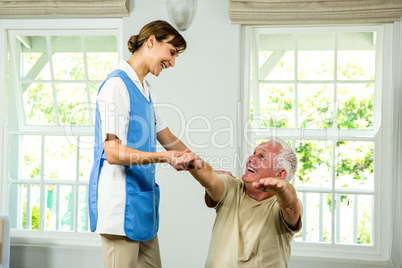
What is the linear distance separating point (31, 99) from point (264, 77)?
202 cm

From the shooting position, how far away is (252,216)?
7.11 feet

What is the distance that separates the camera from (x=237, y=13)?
3.52m

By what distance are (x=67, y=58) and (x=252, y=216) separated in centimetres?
255

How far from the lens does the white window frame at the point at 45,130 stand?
382cm

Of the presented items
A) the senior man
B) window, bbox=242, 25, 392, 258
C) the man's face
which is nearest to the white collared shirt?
the senior man

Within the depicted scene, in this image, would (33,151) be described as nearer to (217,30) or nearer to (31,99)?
(31,99)

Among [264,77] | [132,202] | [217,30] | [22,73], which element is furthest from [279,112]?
[22,73]

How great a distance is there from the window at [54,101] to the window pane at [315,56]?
147 cm

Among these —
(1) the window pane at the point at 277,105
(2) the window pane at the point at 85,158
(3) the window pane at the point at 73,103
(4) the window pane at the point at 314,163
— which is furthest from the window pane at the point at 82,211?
(4) the window pane at the point at 314,163

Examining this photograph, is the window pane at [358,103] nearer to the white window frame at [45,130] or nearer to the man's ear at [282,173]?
the man's ear at [282,173]

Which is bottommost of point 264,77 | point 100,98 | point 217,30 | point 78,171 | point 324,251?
point 324,251

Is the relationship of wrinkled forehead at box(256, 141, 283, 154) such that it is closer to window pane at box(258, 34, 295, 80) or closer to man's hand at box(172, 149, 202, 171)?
man's hand at box(172, 149, 202, 171)

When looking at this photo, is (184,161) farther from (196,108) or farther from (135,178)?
(196,108)

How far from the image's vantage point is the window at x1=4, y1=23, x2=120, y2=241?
3969 millimetres
